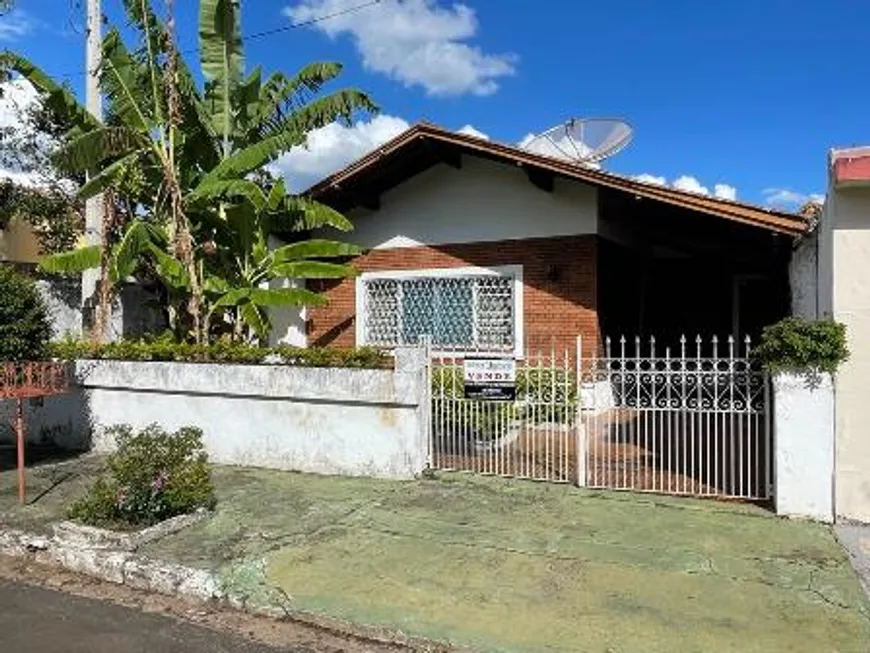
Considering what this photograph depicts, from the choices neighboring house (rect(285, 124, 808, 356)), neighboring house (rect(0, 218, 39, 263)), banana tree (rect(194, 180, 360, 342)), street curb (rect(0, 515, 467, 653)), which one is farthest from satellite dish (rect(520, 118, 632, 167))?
neighboring house (rect(0, 218, 39, 263))

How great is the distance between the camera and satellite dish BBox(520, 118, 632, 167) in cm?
1382

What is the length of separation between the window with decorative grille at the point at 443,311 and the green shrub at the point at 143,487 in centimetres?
658

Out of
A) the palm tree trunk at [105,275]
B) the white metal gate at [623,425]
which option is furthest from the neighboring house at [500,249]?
the palm tree trunk at [105,275]

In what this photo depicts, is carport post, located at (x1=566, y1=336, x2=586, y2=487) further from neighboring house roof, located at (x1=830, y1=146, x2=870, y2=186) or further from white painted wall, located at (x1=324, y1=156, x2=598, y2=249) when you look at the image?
white painted wall, located at (x1=324, y1=156, x2=598, y2=249)

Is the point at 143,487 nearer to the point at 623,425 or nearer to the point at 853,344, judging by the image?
the point at 623,425

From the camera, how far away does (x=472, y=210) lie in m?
13.1

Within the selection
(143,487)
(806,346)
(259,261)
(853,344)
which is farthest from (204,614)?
(259,261)

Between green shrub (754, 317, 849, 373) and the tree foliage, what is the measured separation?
22.7 feet

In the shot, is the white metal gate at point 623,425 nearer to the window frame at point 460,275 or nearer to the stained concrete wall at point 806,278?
the stained concrete wall at point 806,278

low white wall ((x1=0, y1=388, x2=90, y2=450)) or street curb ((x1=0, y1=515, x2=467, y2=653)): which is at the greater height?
low white wall ((x1=0, y1=388, x2=90, y2=450))

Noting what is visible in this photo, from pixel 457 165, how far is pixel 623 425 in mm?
5676

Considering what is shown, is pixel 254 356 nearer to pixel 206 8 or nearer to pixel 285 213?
pixel 285 213

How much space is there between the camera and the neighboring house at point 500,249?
12.2 m

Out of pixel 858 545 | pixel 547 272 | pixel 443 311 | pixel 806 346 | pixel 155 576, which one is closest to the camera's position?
pixel 155 576
